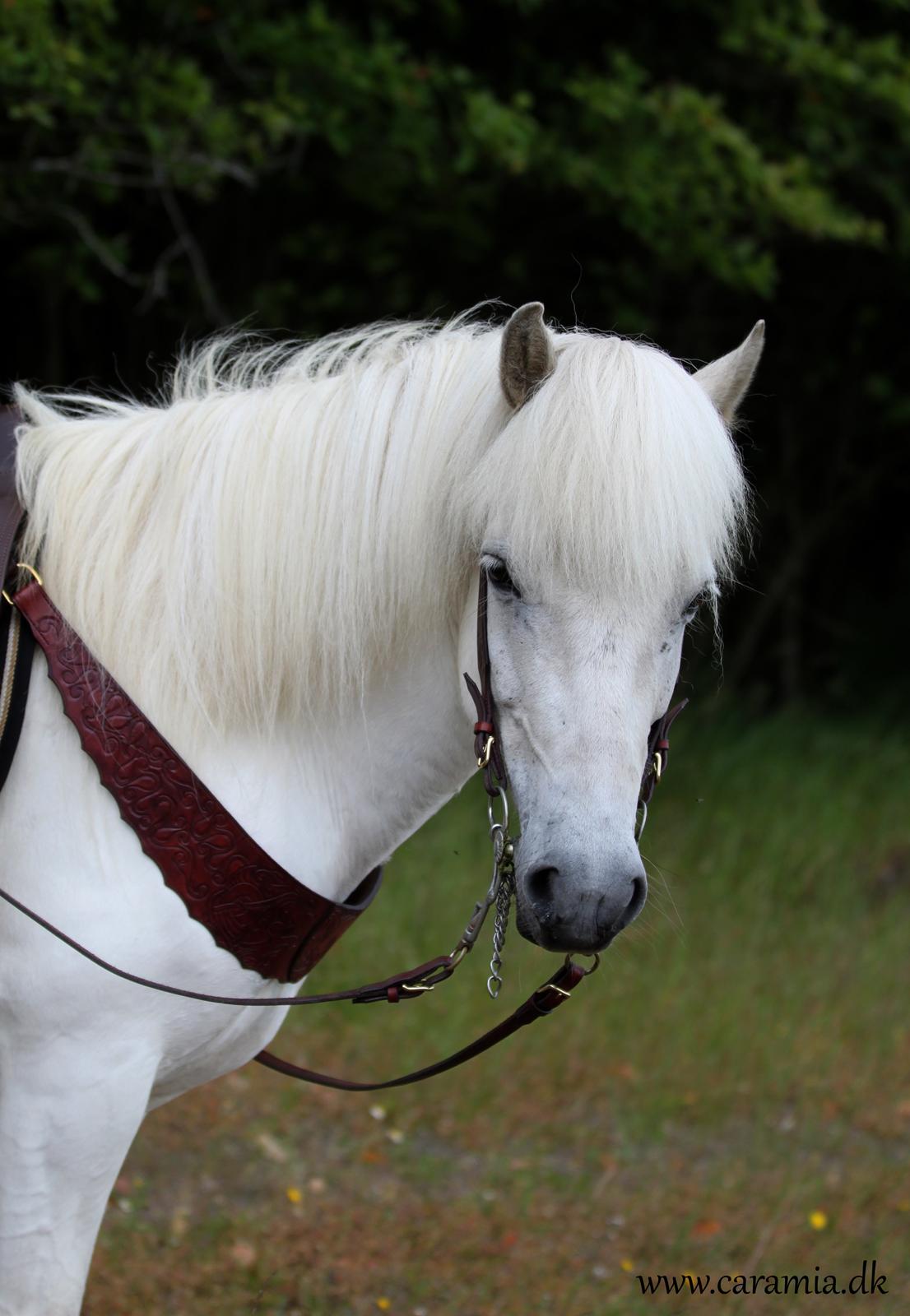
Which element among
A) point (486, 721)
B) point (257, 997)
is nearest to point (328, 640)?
point (486, 721)

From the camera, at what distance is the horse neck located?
1.90m

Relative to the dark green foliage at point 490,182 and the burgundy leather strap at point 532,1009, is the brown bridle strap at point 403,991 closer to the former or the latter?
the burgundy leather strap at point 532,1009

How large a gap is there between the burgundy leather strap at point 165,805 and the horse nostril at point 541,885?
42 cm

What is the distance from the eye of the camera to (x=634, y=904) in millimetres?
1598

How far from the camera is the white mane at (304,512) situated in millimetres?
1756

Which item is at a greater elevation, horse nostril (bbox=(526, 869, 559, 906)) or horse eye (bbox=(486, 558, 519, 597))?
horse eye (bbox=(486, 558, 519, 597))

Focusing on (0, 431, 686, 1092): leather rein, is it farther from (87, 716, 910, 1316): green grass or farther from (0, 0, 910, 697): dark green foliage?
(0, 0, 910, 697): dark green foliage

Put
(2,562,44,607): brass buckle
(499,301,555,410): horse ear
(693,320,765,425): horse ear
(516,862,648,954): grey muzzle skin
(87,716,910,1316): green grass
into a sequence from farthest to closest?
(87,716,910,1316): green grass → (693,320,765,425): horse ear → (2,562,44,607): brass buckle → (499,301,555,410): horse ear → (516,862,648,954): grey muzzle skin

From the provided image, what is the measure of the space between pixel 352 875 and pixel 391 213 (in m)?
4.74

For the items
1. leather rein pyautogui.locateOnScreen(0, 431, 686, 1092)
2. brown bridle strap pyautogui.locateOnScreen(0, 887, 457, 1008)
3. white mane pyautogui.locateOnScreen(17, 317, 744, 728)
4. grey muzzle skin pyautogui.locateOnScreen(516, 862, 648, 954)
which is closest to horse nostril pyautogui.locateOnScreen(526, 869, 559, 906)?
grey muzzle skin pyautogui.locateOnScreen(516, 862, 648, 954)

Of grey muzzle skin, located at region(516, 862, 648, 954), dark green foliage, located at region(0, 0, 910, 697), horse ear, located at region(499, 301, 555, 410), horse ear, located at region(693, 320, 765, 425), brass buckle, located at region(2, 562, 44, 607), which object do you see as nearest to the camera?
grey muzzle skin, located at region(516, 862, 648, 954)

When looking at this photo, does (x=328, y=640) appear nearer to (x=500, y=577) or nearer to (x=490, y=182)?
(x=500, y=577)

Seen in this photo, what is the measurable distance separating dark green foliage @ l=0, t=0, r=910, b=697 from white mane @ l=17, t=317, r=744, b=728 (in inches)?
72.6

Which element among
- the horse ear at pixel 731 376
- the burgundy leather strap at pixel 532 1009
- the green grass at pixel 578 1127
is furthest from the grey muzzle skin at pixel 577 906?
the horse ear at pixel 731 376
